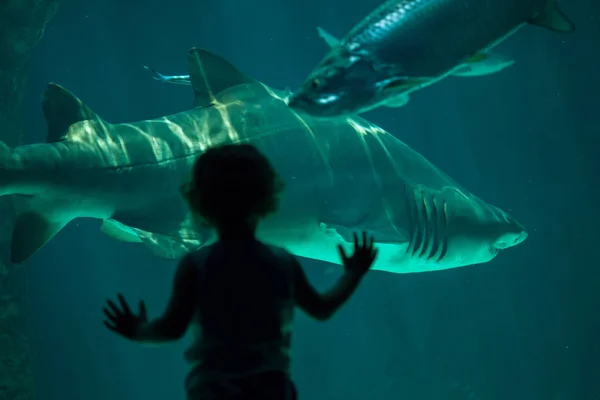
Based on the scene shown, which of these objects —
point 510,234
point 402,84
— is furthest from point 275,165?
point 510,234

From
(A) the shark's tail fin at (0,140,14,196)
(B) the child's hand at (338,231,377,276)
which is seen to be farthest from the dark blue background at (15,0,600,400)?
(B) the child's hand at (338,231,377,276)

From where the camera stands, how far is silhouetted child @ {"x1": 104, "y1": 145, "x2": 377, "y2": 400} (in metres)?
1.50

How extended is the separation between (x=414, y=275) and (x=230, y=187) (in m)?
11.9

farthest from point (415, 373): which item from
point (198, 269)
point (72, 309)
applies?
point (198, 269)

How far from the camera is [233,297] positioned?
4.98ft

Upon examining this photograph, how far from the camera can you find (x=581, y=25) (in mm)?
11289

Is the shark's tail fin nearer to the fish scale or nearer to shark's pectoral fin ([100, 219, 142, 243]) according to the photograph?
shark's pectoral fin ([100, 219, 142, 243])

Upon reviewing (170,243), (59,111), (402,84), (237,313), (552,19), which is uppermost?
(59,111)

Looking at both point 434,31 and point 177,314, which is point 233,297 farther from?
point 434,31

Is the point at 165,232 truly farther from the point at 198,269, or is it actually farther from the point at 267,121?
the point at 198,269

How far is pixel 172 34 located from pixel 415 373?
1114cm

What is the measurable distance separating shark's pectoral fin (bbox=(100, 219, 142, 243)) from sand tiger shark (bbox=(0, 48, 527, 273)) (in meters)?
0.02

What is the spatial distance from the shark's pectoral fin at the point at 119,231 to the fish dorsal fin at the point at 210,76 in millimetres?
1097

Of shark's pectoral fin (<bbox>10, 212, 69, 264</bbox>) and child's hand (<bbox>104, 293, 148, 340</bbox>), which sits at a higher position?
shark's pectoral fin (<bbox>10, 212, 69, 264</bbox>)
